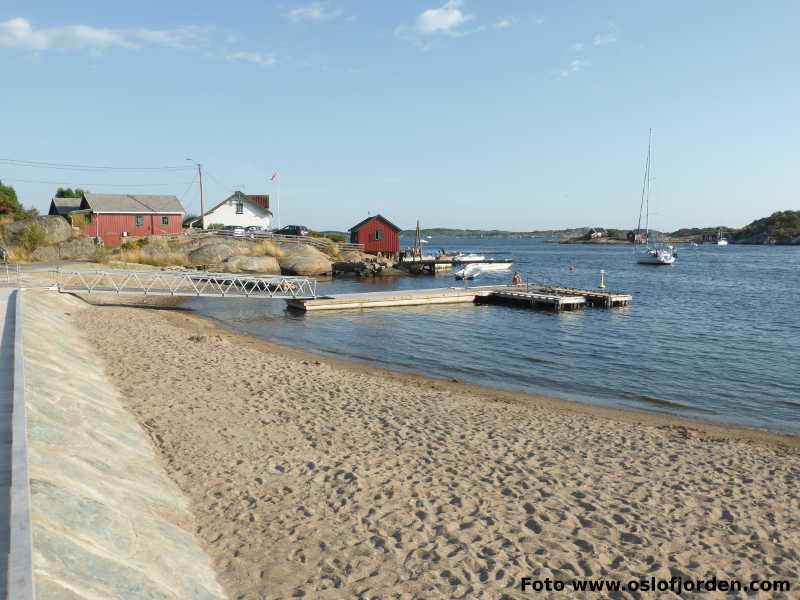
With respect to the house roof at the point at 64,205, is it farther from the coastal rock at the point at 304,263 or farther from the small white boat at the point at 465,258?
the small white boat at the point at 465,258

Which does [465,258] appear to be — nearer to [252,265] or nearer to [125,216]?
[252,265]

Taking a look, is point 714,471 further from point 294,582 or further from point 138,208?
point 138,208

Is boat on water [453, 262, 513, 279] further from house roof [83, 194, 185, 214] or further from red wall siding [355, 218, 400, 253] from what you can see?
house roof [83, 194, 185, 214]

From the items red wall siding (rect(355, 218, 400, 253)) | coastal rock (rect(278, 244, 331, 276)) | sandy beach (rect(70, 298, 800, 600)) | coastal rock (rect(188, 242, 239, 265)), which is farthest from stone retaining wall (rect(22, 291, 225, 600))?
red wall siding (rect(355, 218, 400, 253))

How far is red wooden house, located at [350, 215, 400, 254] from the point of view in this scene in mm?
62125

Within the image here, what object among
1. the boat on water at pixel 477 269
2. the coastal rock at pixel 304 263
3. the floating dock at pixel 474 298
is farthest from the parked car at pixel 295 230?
the floating dock at pixel 474 298

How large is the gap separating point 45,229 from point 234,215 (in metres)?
25.9

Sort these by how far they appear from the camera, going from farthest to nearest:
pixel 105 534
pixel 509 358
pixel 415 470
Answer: pixel 509 358, pixel 415 470, pixel 105 534

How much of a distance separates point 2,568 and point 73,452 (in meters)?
3.38

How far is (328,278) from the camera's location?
4934cm

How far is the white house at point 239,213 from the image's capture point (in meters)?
63.9

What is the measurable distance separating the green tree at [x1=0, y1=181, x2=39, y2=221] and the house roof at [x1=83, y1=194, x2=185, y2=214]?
6.08 metres

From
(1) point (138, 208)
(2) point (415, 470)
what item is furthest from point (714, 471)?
(1) point (138, 208)

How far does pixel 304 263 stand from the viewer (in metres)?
49.9
